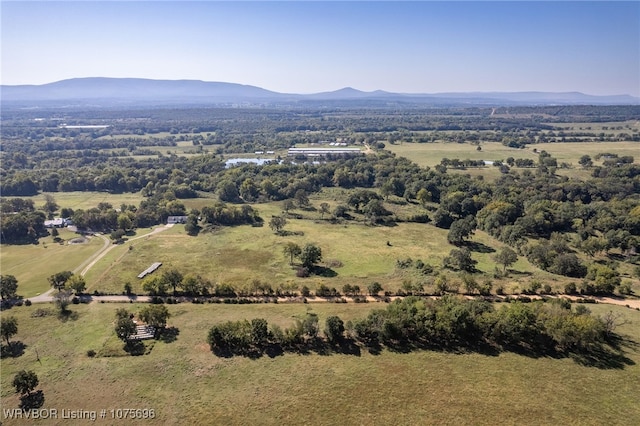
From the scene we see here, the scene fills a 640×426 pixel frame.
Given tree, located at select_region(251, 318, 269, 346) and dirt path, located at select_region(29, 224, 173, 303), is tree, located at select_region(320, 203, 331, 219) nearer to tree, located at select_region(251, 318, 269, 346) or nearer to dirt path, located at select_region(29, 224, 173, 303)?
dirt path, located at select_region(29, 224, 173, 303)

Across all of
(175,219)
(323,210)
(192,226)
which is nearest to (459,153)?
(323,210)

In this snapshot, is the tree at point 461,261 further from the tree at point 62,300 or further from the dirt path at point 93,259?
the tree at point 62,300

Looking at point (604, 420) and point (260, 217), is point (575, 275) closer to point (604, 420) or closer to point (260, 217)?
point (604, 420)

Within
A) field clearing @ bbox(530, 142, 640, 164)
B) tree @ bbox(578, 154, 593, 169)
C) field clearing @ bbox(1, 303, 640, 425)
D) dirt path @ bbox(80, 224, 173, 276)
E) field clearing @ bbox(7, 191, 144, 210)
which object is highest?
field clearing @ bbox(530, 142, 640, 164)

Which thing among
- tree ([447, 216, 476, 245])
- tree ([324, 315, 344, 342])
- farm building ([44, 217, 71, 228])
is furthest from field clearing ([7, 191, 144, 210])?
tree ([447, 216, 476, 245])

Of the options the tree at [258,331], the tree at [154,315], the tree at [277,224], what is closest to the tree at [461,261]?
the tree at [258,331]

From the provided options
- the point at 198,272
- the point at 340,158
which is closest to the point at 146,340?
the point at 198,272

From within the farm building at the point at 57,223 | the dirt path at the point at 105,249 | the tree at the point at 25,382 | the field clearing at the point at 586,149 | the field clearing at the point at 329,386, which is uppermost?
the field clearing at the point at 586,149

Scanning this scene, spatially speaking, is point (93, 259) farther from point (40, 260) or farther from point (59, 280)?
point (59, 280)
